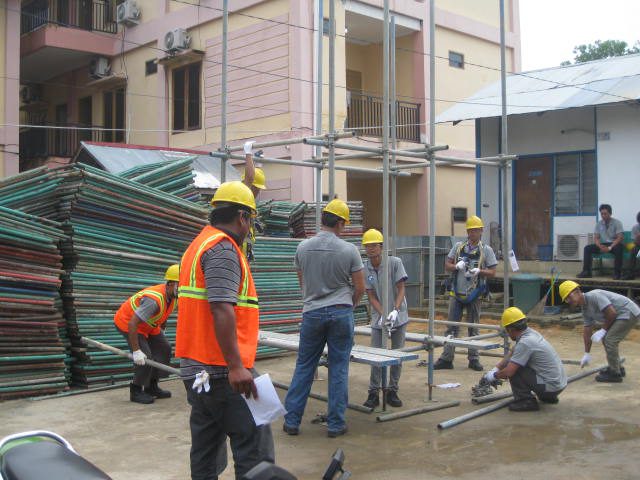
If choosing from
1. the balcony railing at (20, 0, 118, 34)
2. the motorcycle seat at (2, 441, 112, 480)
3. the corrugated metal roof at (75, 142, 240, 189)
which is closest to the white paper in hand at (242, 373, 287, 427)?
the motorcycle seat at (2, 441, 112, 480)

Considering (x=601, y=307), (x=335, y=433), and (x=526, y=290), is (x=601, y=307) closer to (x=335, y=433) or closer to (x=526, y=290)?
(x=335, y=433)

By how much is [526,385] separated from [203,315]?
A: 4.41 metres

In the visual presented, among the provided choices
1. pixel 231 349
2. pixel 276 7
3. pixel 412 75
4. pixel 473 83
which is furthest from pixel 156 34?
pixel 231 349

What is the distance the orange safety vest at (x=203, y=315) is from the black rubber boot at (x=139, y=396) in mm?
4057

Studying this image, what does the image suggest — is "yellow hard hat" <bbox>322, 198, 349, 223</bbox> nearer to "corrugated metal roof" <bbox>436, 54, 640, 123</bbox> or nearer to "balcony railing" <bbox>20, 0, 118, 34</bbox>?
"corrugated metal roof" <bbox>436, 54, 640, 123</bbox>

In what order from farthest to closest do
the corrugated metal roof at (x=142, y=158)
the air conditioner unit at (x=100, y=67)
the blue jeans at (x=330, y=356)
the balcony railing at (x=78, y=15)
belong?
1. the balcony railing at (x=78, y=15)
2. the air conditioner unit at (x=100, y=67)
3. the corrugated metal roof at (x=142, y=158)
4. the blue jeans at (x=330, y=356)

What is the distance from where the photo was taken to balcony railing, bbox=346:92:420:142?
19328 mm

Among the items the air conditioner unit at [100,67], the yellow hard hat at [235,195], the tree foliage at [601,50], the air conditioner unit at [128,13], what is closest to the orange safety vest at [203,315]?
the yellow hard hat at [235,195]

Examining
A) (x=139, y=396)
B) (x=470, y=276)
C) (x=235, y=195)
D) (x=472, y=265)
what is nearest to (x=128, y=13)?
(x=472, y=265)

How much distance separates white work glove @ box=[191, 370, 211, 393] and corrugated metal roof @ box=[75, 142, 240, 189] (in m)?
10.1

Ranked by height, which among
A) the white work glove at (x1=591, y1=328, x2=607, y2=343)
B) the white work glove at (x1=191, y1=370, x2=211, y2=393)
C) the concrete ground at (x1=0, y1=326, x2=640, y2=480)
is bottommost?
the concrete ground at (x1=0, y1=326, x2=640, y2=480)

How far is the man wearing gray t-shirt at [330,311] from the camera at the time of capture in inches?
248

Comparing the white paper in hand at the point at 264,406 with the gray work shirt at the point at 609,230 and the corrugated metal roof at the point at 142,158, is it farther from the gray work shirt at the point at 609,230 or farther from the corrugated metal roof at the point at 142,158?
the gray work shirt at the point at 609,230

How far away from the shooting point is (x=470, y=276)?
30.8 ft
